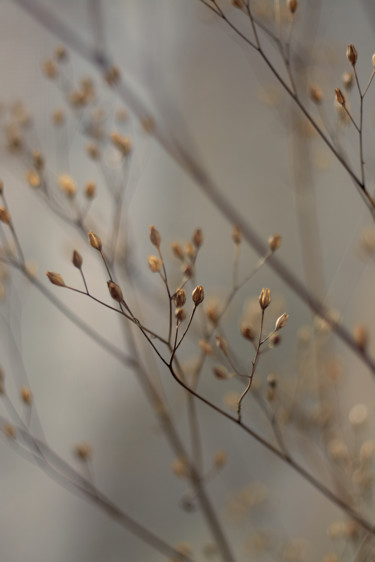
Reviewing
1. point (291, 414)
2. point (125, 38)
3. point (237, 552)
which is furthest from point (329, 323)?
point (125, 38)

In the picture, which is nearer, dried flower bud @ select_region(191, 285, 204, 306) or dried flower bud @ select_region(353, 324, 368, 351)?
dried flower bud @ select_region(191, 285, 204, 306)

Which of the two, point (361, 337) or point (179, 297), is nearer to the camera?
point (179, 297)

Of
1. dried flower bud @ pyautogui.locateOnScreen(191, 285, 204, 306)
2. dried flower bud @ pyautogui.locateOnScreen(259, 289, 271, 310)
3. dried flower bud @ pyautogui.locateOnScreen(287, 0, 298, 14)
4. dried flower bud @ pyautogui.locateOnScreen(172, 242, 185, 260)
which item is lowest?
dried flower bud @ pyautogui.locateOnScreen(259, 289, 271, 310)

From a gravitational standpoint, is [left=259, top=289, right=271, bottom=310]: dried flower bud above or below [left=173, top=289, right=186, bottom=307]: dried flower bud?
below

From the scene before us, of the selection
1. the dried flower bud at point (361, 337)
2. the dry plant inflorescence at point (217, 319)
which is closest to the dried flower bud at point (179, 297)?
the dry plant inflorescence at point (217, 319)

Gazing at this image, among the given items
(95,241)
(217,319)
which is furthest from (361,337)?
(95,241)

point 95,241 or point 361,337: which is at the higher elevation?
point 95,241

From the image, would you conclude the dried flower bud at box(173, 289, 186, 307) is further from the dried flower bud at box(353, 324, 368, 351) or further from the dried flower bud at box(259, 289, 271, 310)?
the dried flower bud at box(353, 324, 368, 351)

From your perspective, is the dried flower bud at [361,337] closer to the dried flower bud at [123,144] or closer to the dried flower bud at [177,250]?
the dried flower bud at [177,250]

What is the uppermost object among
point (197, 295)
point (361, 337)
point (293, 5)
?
point (293, 5)

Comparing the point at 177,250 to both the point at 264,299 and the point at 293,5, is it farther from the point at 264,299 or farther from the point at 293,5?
the point at 293,5

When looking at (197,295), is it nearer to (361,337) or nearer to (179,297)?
(179,297)

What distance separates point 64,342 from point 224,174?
26.5 inches

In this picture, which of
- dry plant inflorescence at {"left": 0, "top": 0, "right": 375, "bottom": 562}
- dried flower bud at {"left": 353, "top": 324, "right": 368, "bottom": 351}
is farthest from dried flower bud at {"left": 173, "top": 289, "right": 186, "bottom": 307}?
dried flower bud at {"left": 353, "top": 324, "right": 368, "bottom": 351}
